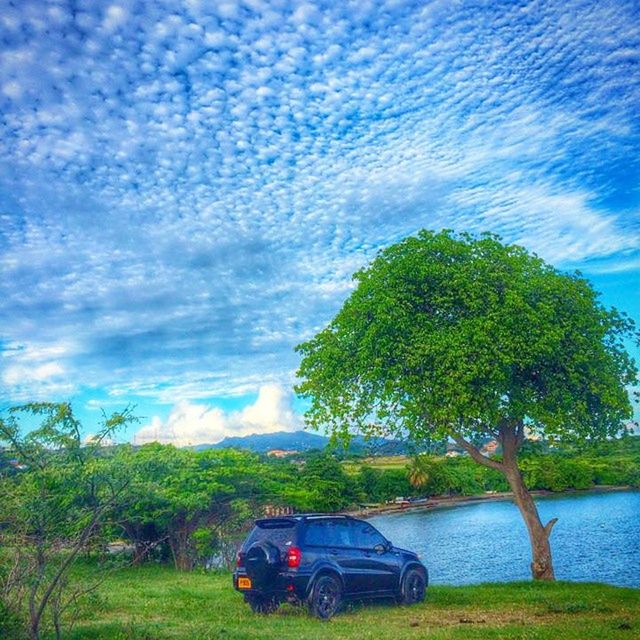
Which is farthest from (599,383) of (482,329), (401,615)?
(401,615)

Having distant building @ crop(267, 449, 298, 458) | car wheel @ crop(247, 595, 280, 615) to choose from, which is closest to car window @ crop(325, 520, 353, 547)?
car wheel @ crop(247, 595, 280, 615)

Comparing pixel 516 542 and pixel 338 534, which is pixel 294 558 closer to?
pixel 338 534

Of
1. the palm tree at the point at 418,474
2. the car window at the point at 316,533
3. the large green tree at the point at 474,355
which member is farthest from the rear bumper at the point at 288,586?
the palm tree at the point at 418,474

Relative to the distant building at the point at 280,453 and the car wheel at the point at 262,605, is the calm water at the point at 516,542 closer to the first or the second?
the distant building at the point at 280,453

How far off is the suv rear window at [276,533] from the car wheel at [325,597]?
1.00 m

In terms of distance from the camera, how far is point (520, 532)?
48406 mm

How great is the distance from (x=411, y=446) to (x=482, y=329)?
563 cm

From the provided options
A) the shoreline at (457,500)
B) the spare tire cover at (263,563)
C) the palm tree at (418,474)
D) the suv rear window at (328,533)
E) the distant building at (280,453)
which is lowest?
the shoreline at (457,500)

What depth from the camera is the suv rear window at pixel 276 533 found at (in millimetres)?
12898

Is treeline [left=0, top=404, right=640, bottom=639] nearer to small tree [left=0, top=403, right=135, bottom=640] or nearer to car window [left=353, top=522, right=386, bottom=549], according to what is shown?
small tree [left=0, top=403, right=135, bottom=640]

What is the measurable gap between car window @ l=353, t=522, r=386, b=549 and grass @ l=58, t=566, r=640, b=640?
4.48 feet

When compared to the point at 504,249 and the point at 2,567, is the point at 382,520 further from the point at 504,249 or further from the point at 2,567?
the point at 2,567

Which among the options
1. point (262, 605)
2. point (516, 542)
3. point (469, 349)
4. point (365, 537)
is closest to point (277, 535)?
point (262, 605)

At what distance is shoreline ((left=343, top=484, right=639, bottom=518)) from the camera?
8565 centimetres
